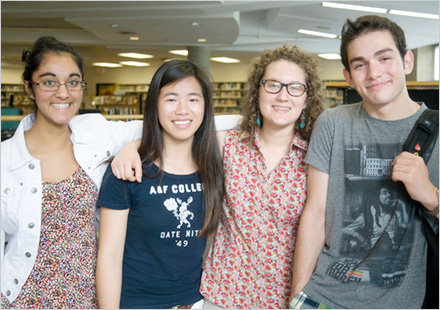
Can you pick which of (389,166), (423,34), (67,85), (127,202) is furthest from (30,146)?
(423,34)

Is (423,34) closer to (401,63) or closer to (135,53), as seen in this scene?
(135,53)

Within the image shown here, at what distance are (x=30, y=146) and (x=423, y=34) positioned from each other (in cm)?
1050

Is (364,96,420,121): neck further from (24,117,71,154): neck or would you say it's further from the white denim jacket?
(24,117,71,154): neck

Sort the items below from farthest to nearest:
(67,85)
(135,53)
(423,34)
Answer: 1. (135,53)
2. (423,34)
3. (67,85)

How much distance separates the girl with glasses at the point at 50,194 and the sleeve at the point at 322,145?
90 centimetres

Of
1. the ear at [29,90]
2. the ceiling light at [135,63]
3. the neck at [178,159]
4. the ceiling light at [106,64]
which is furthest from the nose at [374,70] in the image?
the ceiling light at [106,64]

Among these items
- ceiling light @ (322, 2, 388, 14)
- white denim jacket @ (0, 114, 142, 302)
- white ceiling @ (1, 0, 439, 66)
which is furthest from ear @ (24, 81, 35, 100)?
ceiling light @ (322, 2, 388, 14)

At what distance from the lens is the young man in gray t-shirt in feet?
4.67

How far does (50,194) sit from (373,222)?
4.05 feet

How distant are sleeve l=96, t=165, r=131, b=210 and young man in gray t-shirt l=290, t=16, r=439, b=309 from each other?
2.49 feet

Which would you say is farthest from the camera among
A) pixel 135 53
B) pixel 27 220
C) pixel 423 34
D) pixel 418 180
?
pixel 135 53

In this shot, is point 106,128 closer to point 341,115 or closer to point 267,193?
point 267,193

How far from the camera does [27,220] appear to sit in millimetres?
1666

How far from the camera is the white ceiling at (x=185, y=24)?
7.95 metres
